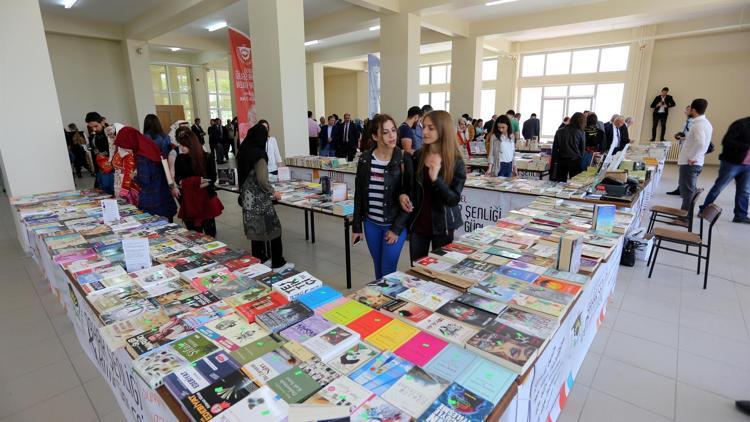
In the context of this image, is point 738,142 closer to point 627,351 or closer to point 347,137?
point 627,351

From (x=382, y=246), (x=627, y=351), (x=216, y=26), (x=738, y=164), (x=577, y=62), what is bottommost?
(x=627, y=351)

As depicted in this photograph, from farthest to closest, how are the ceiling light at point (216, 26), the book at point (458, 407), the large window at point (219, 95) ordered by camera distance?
the large window at point (219, 95) → the ceiling light at point (216, 26) → the book at point (458, 407)

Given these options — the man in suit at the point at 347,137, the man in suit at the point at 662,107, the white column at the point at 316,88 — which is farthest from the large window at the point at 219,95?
the man in suit at the point at 662,107

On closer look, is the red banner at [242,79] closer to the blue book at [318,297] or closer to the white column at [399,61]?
the white column at [399,61]

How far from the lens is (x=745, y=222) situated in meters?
4.88

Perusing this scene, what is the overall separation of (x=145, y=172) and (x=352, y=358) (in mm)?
2939

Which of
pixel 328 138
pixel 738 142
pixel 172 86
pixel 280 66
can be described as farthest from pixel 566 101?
pixel 172 86

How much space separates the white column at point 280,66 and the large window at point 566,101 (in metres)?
9.88

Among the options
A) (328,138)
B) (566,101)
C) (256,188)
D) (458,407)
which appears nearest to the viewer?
(458,407)

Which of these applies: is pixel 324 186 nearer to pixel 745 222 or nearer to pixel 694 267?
pixel 694 267

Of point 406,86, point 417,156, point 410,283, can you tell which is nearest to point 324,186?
point 417,156

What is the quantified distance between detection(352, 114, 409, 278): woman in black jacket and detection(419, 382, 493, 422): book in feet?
4.39

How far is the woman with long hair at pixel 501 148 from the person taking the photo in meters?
5.27

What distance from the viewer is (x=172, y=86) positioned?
42.3 ft
